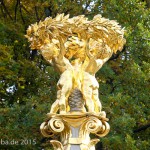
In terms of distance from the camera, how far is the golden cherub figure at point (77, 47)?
772cm

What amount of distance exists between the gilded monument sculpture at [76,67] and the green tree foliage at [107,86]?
24.0 feet

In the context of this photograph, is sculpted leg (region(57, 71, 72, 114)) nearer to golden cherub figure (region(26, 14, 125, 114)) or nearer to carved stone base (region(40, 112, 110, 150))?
golden cherub figure (region(26, 14, 125, 114))

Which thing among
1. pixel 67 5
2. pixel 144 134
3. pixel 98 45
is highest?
pixel 67 5

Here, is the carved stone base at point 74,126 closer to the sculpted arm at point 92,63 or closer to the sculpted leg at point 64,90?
the sculpted leg at point 64,90

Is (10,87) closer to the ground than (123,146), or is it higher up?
higher up

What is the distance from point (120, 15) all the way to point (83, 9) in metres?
2.32

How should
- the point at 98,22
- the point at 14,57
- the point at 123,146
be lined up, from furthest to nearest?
the point at 14,57
the point at 123,146
the point at 98,22

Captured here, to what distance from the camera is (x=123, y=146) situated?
15445 millimetres

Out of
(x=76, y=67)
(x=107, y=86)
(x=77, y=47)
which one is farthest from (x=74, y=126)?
(x=107, y=86)

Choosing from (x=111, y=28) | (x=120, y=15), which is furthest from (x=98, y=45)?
(x=120, y=15)

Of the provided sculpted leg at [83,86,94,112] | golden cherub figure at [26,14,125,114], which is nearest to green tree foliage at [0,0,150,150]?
golden cherub figure at [26,14,125,114]

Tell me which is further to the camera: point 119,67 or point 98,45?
point 119,67

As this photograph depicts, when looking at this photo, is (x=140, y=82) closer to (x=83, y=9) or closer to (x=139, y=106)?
(x=139, y=106)

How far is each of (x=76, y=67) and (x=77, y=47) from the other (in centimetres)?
35
